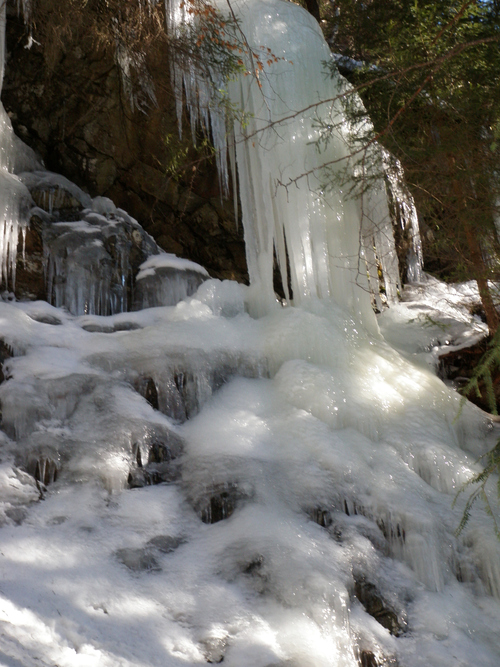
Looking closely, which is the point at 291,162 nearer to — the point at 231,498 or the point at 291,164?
the point at 291,164

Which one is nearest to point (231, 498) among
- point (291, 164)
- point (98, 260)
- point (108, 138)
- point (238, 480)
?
point (238, 480)

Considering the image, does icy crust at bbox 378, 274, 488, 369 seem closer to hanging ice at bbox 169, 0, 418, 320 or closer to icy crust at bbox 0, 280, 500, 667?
hanging ice at bbox 169, 0, 418, 320

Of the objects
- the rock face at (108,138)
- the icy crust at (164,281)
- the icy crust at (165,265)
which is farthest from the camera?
the rock face at (108,138)

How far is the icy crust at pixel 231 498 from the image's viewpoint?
107 inches

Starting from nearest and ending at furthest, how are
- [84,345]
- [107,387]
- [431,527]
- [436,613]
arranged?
[436,613] → [431,527] → [107,387] → [84,345]

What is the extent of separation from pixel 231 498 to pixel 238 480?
5.7 inches

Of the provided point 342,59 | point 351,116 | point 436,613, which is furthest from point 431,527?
point 342,59

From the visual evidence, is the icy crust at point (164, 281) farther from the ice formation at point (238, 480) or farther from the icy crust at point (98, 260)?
the ice formation at point (238, 480)

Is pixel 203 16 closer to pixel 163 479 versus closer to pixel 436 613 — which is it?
pixel 163 479

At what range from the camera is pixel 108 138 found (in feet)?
22.9

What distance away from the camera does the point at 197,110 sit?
641cm

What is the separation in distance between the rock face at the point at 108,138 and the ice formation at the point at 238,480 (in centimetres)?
115

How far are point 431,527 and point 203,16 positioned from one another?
514 centimetres

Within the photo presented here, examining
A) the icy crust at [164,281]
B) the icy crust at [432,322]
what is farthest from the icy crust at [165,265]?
the icy crust at [432,322]
